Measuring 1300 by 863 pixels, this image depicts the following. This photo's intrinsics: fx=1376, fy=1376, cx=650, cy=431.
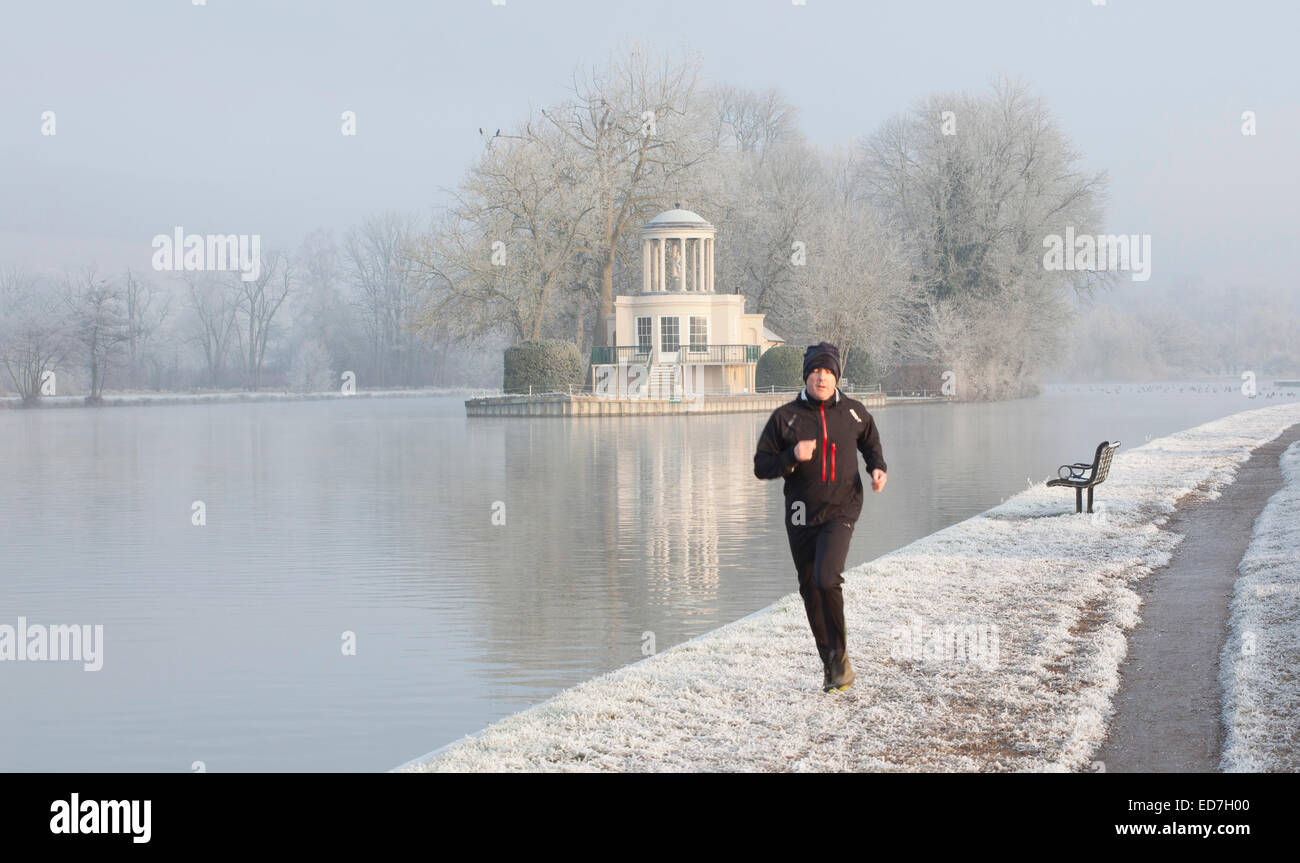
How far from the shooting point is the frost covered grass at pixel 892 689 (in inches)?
266

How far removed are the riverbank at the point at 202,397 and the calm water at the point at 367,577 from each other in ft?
167

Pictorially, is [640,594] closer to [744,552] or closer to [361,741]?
[744,552]

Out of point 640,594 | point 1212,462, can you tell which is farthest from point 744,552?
point 1212,462

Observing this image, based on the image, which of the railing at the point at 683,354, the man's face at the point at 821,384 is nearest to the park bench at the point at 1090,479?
the man's face at the point at 821,384

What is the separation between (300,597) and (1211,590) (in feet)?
26.6

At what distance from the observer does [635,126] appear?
64375mm

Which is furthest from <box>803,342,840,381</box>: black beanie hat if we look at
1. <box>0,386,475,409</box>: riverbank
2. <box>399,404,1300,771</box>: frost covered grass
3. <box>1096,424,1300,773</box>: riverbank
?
<box>0,386,475,409</box>: riverbank

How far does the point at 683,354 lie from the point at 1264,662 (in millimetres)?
54871

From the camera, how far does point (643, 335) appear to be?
6372 cm

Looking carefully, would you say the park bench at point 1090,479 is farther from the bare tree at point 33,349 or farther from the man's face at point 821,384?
the bare tree at point 33,349

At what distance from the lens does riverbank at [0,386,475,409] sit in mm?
80938

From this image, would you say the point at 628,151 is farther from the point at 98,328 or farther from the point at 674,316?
the point at 98,328

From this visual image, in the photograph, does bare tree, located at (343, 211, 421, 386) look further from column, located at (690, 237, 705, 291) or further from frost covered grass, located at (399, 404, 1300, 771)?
frost covered grass, located at (399, 404, 1300, 771)
